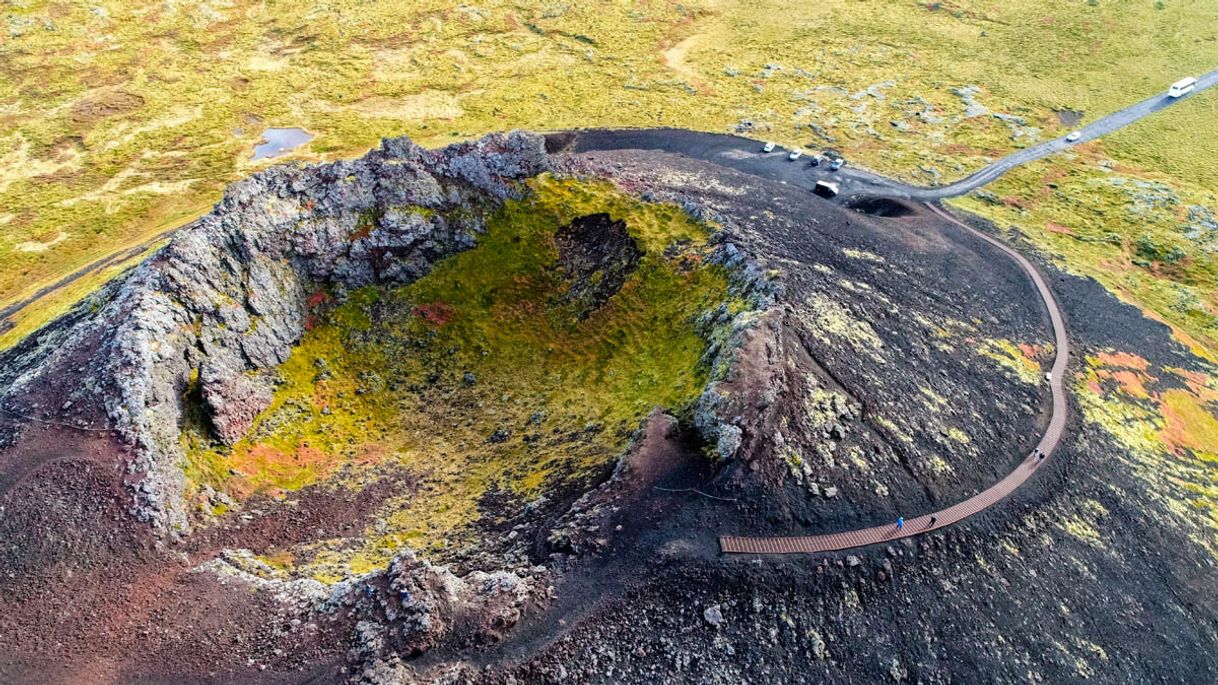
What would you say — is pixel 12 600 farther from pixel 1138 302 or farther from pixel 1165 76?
pixel 1165 76

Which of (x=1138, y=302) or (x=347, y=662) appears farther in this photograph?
(x=1138, y=302)

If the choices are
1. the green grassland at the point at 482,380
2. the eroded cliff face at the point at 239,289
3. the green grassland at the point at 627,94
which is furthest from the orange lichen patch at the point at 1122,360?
the eroded cliff face at the point at 239,289

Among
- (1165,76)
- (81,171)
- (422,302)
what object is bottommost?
(81,171)

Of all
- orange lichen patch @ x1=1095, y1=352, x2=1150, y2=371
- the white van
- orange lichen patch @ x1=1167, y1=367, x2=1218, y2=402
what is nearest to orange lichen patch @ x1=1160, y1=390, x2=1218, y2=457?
orange lichen patch @ x1=1167, y1=367, x2=1218, y2=402

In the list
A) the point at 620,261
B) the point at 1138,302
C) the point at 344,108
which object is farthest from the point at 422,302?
the point at 1138,302

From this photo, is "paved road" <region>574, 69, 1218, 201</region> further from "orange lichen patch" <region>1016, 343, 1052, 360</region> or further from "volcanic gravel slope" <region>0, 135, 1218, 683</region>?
"volcanic gravel slope" <region>0, 135, 1218, 683</region>
